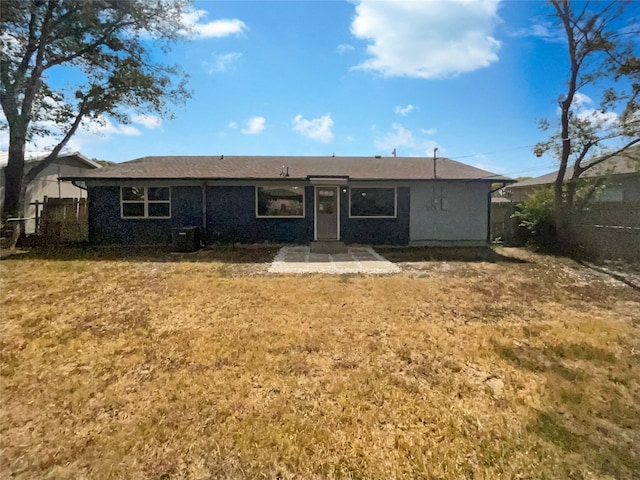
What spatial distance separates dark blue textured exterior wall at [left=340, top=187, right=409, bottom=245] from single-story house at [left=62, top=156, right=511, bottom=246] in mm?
35

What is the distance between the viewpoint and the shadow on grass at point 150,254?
923 centimetres

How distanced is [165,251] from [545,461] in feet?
34.3

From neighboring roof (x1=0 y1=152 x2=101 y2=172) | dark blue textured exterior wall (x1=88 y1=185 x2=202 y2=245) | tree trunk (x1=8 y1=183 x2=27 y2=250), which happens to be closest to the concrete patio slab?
dark blue textured exterior wall (x1=88 y1=185 x2=202 y2=245)

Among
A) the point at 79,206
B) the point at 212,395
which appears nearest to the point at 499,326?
the point at 212,395

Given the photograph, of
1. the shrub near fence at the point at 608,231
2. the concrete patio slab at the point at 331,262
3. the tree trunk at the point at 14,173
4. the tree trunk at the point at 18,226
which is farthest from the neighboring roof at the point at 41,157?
the shrub near fence at the point at 608,231

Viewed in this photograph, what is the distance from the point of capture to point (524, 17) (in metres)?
9.83

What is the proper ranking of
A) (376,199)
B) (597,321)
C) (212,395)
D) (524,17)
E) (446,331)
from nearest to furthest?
(212,395), (446,331), (597,321), (524,17), (376,199)

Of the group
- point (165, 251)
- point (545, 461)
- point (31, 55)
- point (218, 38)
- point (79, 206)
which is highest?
point (31, 55)

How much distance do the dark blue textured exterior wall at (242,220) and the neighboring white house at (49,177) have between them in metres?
7.04

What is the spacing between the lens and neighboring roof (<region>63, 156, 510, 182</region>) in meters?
11.4

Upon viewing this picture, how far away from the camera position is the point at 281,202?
1183 centimetres

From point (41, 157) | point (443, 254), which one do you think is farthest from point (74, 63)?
point (443, 254)

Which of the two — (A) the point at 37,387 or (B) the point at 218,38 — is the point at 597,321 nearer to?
(A) the point at 37,387

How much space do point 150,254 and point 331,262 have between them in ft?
17.5
